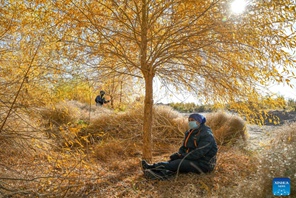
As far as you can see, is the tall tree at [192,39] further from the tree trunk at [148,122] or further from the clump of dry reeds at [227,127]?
the clump of dry reeds at [227,127]

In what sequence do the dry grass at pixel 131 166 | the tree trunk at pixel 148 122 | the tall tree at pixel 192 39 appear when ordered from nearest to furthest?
the dry grass at pixel 131 166 < the tall tree at pixel 192 39 < the tree trunk at pixel 148 122

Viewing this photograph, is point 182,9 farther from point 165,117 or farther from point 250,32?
point 165,117

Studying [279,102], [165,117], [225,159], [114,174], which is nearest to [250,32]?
[279,102]

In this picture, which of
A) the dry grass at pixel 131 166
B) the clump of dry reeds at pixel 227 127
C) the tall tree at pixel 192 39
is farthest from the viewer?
the clump of dry reeds at pixel 227 127

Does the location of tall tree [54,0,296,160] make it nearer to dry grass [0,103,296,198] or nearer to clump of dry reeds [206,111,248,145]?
dry grass [0,103,296,198]

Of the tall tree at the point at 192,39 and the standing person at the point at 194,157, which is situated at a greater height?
the tall tree at the point at 192,39

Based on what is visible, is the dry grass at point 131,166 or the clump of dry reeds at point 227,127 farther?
the clump of dry reeds at point 227,127

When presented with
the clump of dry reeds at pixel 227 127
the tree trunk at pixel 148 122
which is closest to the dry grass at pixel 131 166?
the clump of dry reeds at pixel 227 127

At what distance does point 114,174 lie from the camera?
6.63m

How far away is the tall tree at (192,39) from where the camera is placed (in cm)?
550

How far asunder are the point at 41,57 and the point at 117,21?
1.59 m

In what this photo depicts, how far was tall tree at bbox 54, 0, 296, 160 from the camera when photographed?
550cm

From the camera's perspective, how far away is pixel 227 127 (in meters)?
9.60

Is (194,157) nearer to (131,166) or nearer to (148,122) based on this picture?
(148,122)
